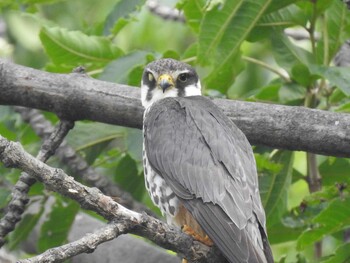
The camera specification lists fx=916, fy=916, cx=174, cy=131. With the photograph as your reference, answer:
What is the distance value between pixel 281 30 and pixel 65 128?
1653 millimetres

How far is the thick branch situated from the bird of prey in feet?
0.39

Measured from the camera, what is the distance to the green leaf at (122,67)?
620 cm

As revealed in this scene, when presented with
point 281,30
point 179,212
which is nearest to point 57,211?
point 179,212

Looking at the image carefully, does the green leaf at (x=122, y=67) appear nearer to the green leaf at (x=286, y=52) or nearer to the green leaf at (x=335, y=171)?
the green leaf at (x=286, y=52)

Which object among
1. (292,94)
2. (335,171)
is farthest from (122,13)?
(335,171)

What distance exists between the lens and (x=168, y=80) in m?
6.12

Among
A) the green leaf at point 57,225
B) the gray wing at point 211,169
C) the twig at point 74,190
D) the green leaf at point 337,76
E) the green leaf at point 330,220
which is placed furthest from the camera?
the green leaf at point 57,225

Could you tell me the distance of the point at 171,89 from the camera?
20.4ft

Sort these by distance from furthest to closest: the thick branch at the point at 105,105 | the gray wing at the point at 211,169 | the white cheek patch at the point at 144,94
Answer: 1. the white cheek patch at the point at 144,94
2. the thick branch at the point at 105,105
3. the gray wing at the point at 211,169

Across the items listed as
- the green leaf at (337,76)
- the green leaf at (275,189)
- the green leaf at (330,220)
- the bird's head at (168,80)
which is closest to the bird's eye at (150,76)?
the bird's head at (168,80)

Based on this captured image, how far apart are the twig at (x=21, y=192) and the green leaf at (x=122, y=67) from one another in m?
0.65

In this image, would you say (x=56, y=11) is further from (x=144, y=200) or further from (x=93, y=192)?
(x=93, y=192)

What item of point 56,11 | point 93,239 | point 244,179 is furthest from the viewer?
point 56,11

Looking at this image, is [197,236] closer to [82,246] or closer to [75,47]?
[82,246]
